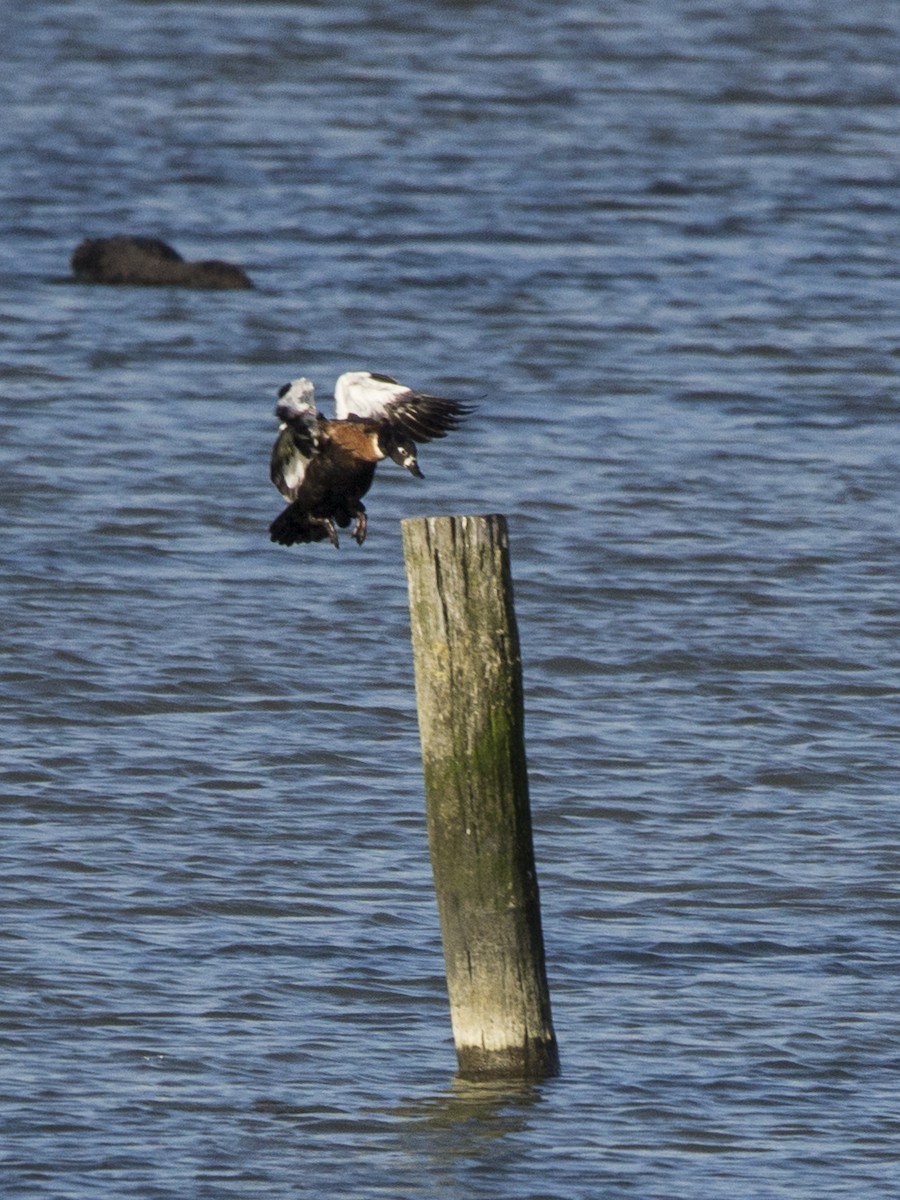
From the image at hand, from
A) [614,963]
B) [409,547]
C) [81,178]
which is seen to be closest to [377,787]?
[614,963]

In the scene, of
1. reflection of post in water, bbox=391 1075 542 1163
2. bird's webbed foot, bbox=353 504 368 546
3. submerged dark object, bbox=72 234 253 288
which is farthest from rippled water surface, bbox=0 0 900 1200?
bird's webbed foot, bbox=353 504 368 546

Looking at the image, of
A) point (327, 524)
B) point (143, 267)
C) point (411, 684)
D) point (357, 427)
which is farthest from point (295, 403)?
point (143, 267)

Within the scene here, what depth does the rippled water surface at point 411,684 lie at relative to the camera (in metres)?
6.08

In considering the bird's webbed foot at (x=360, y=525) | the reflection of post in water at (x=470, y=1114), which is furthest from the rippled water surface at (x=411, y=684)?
the bird's webbed foot at (x=360, y=525)

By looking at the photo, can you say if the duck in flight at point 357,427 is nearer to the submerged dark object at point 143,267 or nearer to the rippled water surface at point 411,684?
the rippled water surface at point 411,684

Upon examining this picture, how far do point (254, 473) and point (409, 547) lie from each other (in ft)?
24.5

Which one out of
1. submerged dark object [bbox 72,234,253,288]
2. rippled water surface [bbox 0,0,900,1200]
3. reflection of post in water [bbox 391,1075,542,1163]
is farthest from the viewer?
submerged dark object [bbox 72,234,253,288]

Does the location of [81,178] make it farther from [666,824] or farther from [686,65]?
[666,824]

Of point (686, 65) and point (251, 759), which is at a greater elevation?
point (686, 65)

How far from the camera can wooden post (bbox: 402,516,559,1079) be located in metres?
5.64

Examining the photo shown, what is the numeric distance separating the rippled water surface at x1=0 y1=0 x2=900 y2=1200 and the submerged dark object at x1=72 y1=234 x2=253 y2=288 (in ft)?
0.60

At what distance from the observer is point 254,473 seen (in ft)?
42.6

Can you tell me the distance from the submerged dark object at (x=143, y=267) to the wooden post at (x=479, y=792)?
12459 millimetres

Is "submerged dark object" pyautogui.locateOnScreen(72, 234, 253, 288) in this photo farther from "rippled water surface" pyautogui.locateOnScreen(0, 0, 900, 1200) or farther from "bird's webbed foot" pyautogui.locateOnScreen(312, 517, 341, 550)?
"bird's webbed foot" pyautogui.locateOnScreen(312, 517, 341, 550)
